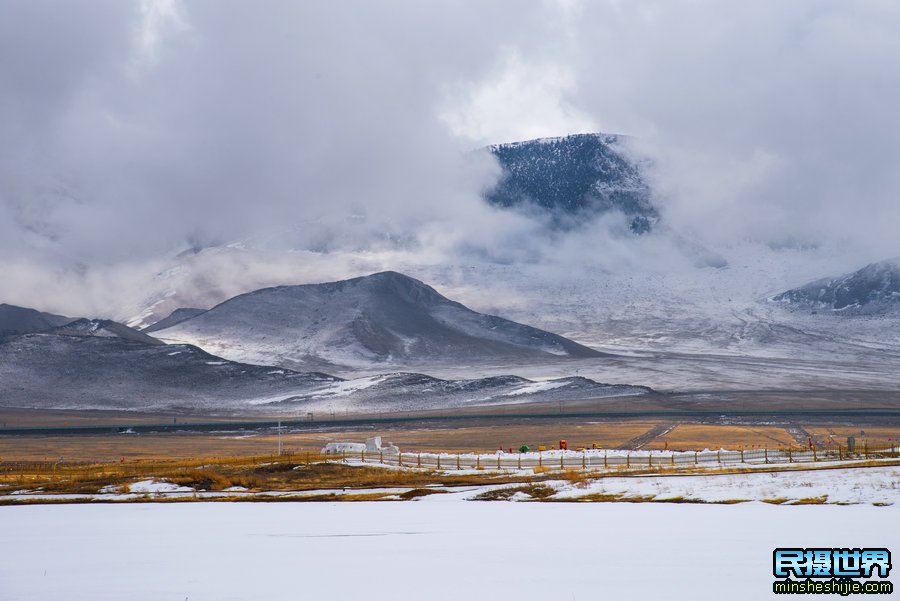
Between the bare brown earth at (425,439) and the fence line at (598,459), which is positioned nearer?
the fence line at (598,459)

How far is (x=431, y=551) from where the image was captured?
26453 mm

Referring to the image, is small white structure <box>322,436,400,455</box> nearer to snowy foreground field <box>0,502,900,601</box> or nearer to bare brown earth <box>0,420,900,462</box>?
A: bare brown earth <box>0,420,900,462</box>

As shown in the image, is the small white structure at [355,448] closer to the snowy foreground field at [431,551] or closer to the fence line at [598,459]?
the fence line at [598,459]

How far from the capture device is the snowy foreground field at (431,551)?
21.2 m

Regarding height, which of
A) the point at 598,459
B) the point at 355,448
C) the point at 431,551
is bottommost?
the point at 431,551

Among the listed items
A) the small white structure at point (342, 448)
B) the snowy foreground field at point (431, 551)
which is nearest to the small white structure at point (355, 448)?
the small white structure at point (342, 448)

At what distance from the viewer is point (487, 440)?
134375 millimetres

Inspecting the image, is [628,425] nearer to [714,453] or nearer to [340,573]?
[714,453]

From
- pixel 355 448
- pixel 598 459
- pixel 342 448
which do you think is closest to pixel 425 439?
pixel 355 448

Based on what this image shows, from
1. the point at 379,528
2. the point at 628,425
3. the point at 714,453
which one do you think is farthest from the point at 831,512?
the point at 628,425

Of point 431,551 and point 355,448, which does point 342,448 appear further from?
point 431,551

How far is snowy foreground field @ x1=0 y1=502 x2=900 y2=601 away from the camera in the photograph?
21.2 meters

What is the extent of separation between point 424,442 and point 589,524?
102175 millimetres

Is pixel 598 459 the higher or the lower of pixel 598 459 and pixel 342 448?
the lower
